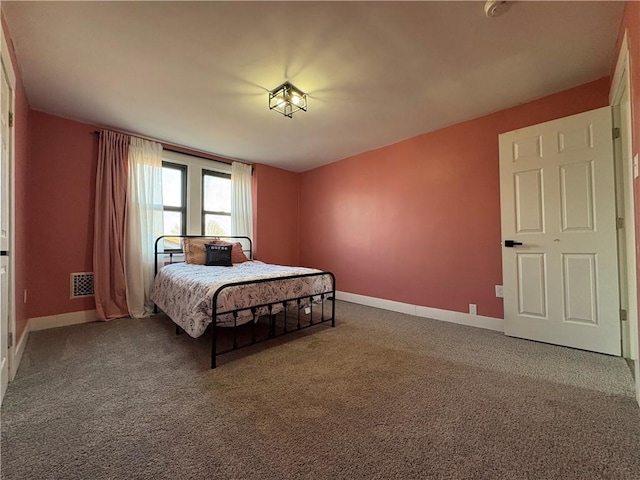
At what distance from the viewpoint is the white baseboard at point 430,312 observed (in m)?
2.81

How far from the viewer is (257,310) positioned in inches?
88.9

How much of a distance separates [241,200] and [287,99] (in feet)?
7.70

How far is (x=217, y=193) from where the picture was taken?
14.1 ft

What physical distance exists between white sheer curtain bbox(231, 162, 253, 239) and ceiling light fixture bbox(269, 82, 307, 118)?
190cm

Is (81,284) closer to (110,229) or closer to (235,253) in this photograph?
(110,229)

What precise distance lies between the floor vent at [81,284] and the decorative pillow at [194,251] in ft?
3.38

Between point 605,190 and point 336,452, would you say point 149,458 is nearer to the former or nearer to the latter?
point 336,452

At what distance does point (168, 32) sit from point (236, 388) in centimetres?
235

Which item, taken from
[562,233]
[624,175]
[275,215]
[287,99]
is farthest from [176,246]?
[624,175]

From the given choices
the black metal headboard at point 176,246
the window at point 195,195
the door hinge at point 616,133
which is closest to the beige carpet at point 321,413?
Answer: the black metal headboard at point 176,246

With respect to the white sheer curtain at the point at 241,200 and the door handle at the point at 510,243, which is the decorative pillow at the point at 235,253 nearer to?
the white sheer curtain at the point at 241,200

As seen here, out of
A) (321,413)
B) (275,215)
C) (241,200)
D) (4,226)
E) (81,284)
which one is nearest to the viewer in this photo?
(321,413)

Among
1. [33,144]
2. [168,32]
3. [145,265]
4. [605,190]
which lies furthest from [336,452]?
[33,144]

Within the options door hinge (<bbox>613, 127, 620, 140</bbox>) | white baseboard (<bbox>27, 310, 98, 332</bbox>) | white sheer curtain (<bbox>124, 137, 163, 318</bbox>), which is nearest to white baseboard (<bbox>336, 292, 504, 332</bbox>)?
door hinge (<bbox>613, 127, 620, 140</bbox>)
